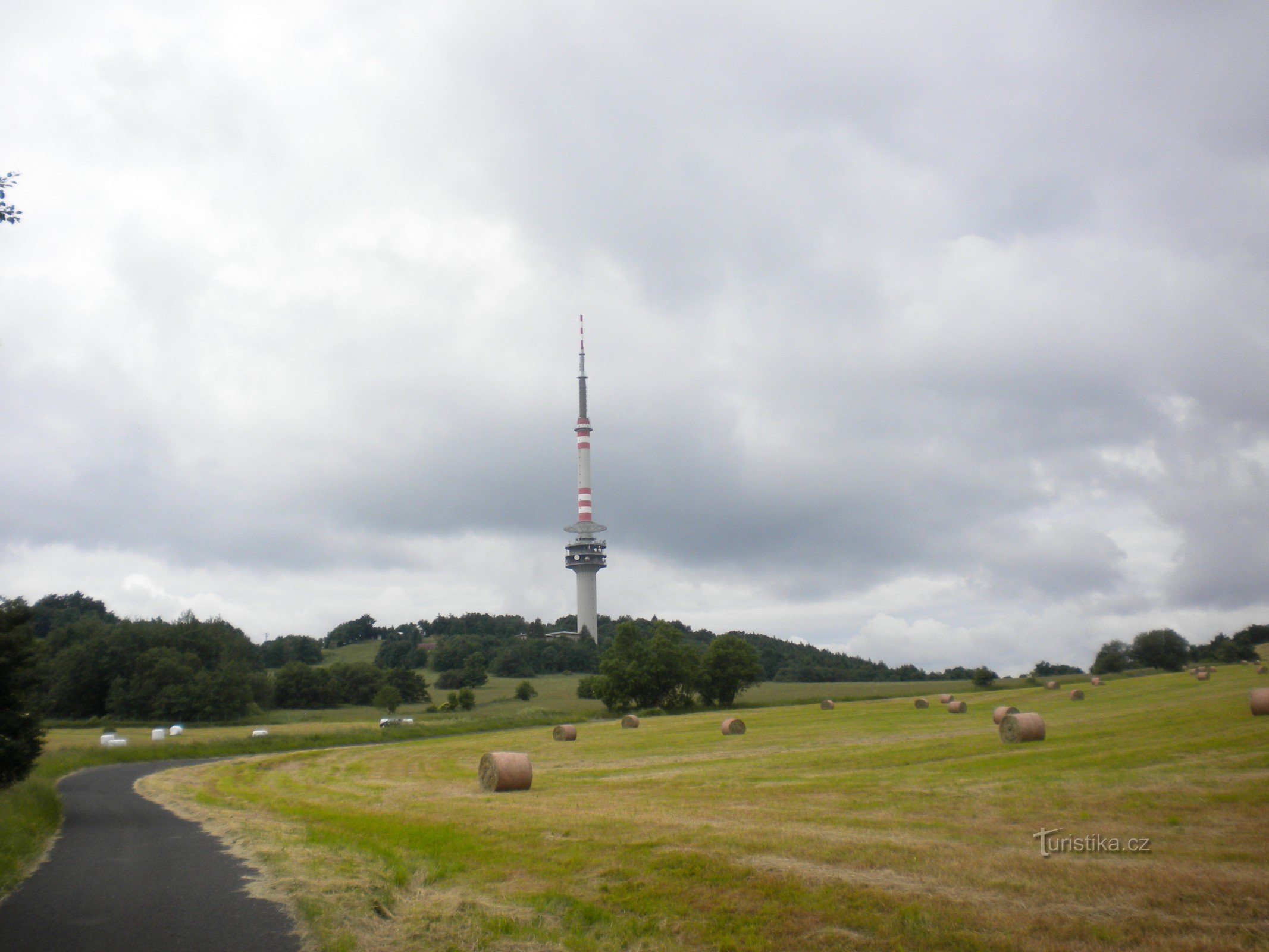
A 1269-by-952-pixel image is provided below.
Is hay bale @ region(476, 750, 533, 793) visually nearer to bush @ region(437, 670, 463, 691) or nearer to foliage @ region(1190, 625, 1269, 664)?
foliage @ region(1190, 625, 1269, 664)

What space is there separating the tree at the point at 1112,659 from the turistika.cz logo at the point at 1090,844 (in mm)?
108679

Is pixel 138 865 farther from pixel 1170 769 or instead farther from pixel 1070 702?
pixel 1070 702

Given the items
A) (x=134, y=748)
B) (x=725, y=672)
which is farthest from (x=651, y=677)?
(x=134, y=748)

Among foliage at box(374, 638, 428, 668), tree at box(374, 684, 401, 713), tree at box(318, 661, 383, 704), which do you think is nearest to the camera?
tree at box(374, 684, 401, 713)

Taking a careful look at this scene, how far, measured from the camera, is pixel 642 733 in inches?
1908

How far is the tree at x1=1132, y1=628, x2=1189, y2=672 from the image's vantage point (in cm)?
10288

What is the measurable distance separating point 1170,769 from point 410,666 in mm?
178031

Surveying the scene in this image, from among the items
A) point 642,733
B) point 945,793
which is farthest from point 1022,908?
point 642,733

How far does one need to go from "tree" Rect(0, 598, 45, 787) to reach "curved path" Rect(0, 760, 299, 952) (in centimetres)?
380

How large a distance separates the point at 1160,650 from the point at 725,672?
195 feet

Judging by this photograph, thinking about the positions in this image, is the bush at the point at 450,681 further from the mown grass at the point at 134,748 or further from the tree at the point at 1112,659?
the tree at the point at 1112,659

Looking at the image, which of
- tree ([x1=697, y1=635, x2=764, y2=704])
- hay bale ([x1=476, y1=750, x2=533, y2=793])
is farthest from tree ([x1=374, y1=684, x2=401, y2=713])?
hay bale ([x1=476, y1=750, x2=533, y2=793])

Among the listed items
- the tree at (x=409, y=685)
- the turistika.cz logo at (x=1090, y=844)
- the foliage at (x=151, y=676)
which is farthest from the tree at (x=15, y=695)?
the tree at (x=409, y=685)

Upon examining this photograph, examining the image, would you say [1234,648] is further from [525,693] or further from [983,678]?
[525,693]
